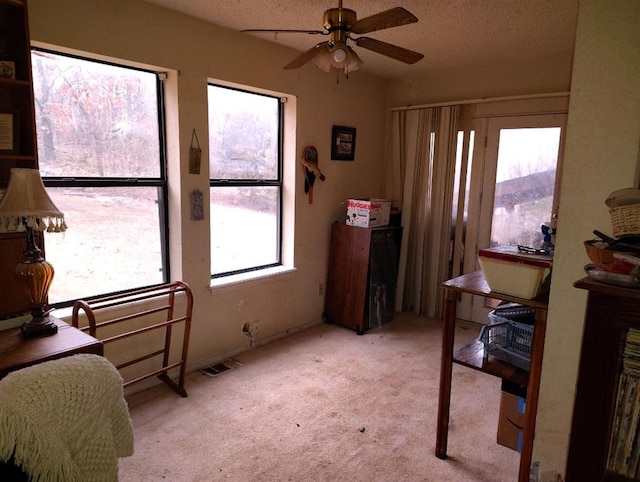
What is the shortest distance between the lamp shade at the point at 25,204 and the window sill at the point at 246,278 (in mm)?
1454

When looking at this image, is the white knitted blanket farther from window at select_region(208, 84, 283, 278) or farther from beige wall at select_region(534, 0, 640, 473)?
window at select_region(208, 84, 283, 278)

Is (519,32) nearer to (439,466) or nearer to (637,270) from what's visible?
(637,270)

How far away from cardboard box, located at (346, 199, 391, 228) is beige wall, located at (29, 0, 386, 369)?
0.24 m

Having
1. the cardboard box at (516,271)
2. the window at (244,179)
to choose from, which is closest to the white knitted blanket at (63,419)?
the cardboard box at (516,271)

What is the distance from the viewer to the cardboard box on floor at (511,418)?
2.13 m

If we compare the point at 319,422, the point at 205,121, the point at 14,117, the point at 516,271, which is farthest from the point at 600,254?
the point at 205,121

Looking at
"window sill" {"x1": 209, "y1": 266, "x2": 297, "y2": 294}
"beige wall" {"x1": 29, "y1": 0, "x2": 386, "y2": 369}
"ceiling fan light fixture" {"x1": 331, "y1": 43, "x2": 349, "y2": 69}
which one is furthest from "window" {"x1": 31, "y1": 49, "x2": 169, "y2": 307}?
"ceiling fan light fixture" {"x1": 331, "y1": 43, "x2": 349, "y2": 69}

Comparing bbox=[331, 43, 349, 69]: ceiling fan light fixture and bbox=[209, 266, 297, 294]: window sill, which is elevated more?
bbox=[331, 43, 349, 69]: ceiling fan light fixture

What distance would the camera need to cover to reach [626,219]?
1.15 metres

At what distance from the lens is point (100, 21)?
231 centimetres

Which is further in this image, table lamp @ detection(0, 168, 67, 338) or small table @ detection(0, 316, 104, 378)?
table lamp @ detection(0, 168, 67, 338)

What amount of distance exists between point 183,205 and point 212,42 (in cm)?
114

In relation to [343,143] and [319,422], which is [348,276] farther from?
[319,422]

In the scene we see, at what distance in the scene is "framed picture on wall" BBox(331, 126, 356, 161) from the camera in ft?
12.7
